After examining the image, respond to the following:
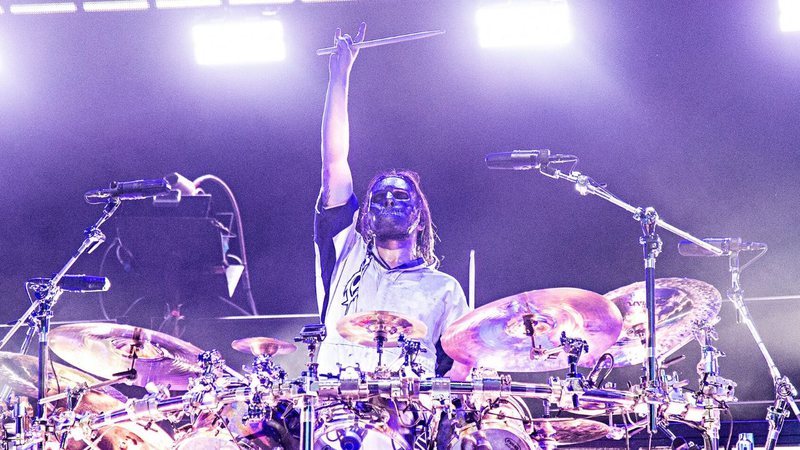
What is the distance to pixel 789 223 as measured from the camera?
5699mm

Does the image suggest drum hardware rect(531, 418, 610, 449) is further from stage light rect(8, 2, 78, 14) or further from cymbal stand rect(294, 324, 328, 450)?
stage light rect(8, 2, 78, 14)

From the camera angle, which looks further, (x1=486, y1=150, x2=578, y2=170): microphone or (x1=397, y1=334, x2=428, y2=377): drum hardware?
(x1=486, y1=150, x2=578, y2=170): microphone

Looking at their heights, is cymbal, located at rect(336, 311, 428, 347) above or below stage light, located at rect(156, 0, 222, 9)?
below

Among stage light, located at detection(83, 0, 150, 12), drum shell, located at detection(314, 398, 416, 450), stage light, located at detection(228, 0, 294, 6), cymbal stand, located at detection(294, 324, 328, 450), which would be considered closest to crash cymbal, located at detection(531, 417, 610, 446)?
drum shell, located at detection(314, 398, 416, 450)

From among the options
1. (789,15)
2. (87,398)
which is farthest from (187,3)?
(789,15)

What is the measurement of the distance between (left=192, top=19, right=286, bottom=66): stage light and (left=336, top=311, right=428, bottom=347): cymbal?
2.76 m

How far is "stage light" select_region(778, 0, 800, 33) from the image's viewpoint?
5.78 meters

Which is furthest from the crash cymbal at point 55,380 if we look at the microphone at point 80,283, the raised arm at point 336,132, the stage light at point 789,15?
the stage light at point 789,15

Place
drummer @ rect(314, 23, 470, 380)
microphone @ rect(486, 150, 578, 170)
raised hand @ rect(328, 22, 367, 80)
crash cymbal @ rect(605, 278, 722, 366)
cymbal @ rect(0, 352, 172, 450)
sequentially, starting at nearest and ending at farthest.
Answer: crash cymbal @ rect(605, 278, 722, 366) → microphone @ rect(486, 150, 578, 170) → cymbal @ rect(0, 352, 172, 450) → drummer @ rect(314, 23, 470, 380) → raised hand @ rect(328, 22, 367, 80)

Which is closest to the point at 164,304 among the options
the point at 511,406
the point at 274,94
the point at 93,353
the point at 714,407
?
the point at 93,353

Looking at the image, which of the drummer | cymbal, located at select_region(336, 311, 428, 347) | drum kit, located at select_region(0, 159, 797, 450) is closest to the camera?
drum kit, located at select_region(0, 159, 797, 450)

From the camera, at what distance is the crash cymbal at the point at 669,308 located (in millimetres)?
3984

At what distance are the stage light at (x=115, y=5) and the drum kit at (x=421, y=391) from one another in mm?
2688

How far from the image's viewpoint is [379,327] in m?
3.87
